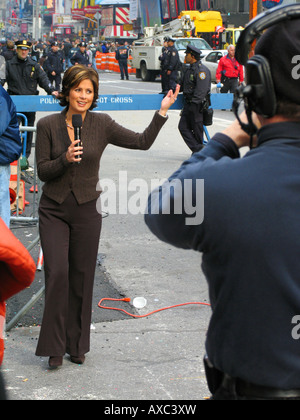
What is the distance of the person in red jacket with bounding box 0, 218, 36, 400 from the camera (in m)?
2.30

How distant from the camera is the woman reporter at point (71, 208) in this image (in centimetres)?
467

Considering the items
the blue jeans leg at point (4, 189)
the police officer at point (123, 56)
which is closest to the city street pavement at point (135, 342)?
the blue jeans leg at point (4, 189)

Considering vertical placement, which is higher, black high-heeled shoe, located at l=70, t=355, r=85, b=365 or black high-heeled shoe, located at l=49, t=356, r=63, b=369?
black high-heeled shoe, located at l=49, t=356, r=63, b=369

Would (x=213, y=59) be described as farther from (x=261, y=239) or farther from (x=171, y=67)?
(x=261, y=239)

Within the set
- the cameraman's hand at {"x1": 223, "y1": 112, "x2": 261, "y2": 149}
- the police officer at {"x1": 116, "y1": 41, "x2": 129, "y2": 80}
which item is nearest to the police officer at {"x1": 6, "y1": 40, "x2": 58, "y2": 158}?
the cameraman's hand at {"x1": 223, "y1": 112, "x2": 261, "y2": 149}

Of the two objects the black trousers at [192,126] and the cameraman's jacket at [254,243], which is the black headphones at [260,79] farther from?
the black trousers at [192,126]

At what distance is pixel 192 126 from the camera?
12.9 meters

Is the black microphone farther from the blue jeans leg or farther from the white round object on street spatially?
the white round object on street

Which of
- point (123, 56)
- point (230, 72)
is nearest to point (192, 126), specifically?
point (230, 72)

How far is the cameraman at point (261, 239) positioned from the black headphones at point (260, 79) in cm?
2

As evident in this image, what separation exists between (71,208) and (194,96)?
27.0ft

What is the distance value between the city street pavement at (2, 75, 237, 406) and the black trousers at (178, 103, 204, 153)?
185 inches
